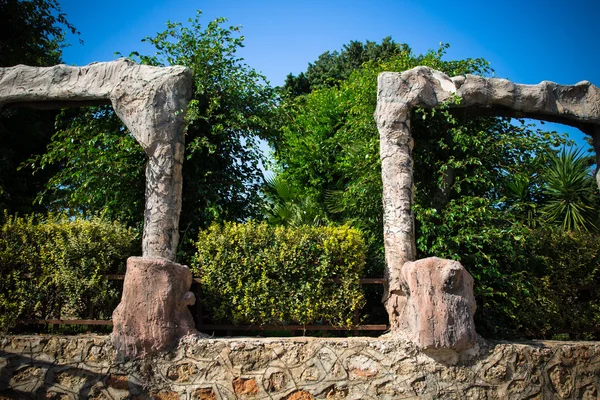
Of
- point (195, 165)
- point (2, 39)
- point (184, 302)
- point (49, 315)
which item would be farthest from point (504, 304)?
point (2, 39)

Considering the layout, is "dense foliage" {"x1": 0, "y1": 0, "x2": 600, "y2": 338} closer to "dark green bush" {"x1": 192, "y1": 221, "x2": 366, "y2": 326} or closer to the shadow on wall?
"dark green bush" {"x1": 192, "y1": 221, "x2": 366, "y2": 326}

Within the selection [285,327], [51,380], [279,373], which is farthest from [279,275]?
[51,380]

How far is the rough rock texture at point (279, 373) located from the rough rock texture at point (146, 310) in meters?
0.15

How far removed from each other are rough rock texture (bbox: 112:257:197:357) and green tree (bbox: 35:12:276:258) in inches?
58.0

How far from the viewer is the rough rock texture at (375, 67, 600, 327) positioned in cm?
581

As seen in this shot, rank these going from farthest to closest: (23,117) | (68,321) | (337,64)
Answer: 1. (337,64)
2. (23,117)
3. (68,321)

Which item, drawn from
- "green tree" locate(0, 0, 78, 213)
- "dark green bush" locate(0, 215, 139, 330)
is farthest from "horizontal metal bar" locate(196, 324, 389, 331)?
"green tree" locate(0, 0, 78, 213)

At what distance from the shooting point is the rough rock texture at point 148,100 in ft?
19.6

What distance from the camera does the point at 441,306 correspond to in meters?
4.83

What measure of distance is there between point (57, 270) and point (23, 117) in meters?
6.60

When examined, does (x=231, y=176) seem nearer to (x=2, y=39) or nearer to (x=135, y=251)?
(x=135, y=251)

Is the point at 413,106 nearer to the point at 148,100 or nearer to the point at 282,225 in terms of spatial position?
the point at 282,225

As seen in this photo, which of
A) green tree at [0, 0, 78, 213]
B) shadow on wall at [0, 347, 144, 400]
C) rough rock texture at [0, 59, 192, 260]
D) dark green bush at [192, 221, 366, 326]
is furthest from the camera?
green tree at [0, 0, 78, 213]

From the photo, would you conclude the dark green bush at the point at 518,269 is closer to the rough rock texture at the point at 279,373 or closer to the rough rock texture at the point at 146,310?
the rough rock texture at the point at 279,373
